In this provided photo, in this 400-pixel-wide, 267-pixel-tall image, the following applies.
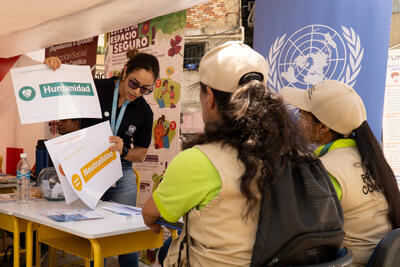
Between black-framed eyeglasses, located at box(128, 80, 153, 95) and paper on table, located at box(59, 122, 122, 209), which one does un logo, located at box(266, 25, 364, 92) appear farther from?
paper on table, located at box(59, 122, 122, 209)

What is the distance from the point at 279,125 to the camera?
1183mm

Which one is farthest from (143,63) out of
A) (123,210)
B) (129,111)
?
(123,210)

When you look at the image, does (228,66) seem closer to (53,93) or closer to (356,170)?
(356,170)

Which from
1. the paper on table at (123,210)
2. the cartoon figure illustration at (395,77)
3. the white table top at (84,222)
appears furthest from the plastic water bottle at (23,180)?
the cartoon figure illustration at (395,77)

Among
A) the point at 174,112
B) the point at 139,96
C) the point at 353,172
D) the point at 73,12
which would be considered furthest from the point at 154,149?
the point at 353,172


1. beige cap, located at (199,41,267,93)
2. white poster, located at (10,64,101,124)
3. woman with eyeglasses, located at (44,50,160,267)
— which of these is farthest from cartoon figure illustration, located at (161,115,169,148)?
beige cap, located at (199,41,267,93)

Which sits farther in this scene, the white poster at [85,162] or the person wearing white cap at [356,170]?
the white poster at [85,162]

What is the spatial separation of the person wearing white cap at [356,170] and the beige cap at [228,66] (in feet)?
1.43

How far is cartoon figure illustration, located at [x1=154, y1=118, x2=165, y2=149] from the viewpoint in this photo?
4113mm

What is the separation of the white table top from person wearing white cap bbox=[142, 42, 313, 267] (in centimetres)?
65

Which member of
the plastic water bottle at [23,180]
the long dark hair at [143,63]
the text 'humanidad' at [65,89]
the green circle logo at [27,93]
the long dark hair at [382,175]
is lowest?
the plastic water bottle at [23,180]

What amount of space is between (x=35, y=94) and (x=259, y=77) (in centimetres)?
151

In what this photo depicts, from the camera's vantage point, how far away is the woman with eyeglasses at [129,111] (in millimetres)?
2670

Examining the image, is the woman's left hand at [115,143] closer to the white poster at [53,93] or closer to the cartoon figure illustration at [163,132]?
the white poster at [53,93]
